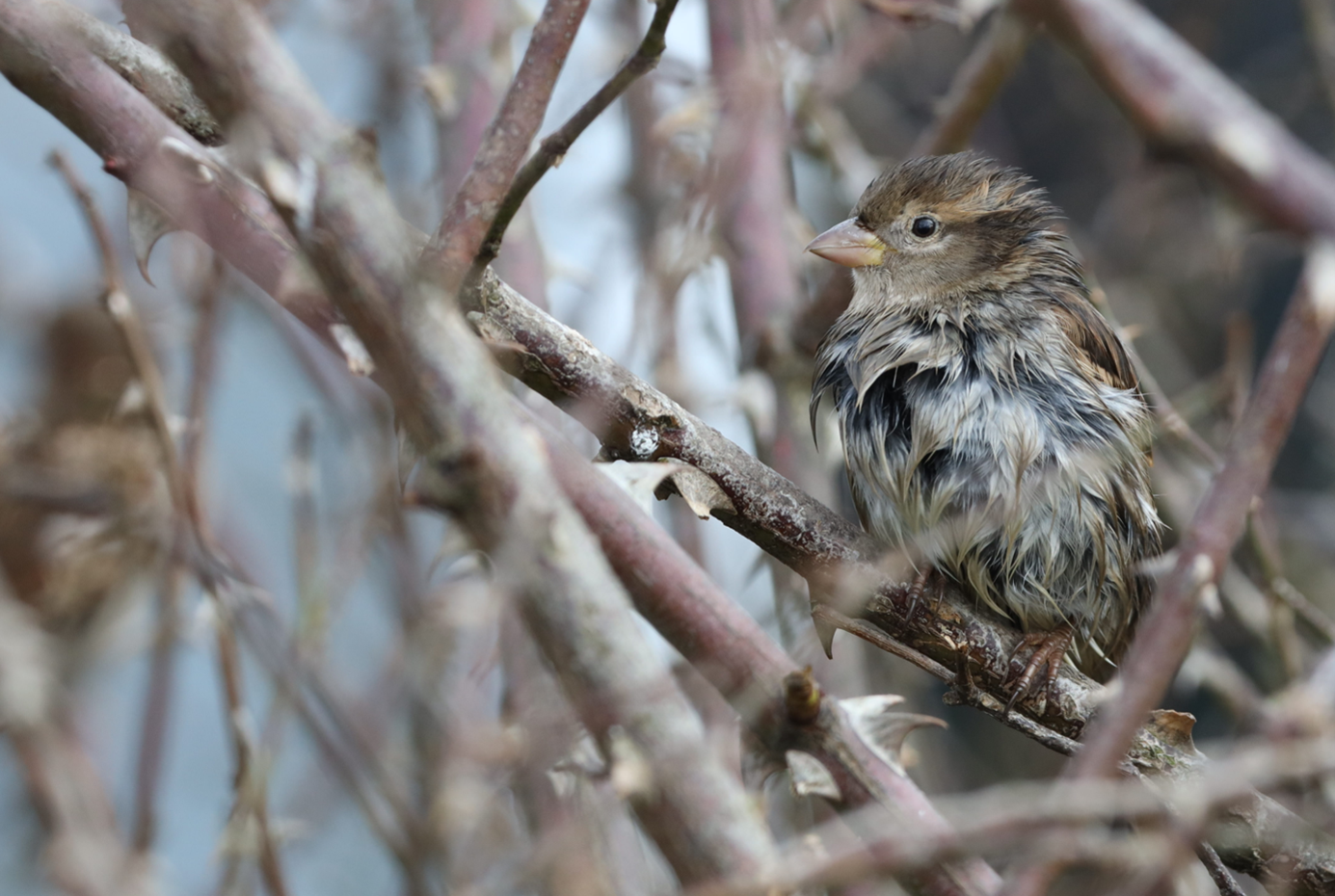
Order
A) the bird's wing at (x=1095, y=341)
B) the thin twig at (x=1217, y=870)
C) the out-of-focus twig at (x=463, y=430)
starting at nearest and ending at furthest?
the out-of-focus twig at (x=463, y=430)
the thin twig at (x=1217, y=870)
the bird's wing at (x=1095, y=341)

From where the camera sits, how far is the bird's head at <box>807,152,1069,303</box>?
3.15m

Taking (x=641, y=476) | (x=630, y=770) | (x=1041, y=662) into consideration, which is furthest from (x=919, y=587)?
(x=630, y=770)

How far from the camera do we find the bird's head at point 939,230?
10.3ft

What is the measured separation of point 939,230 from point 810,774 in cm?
223

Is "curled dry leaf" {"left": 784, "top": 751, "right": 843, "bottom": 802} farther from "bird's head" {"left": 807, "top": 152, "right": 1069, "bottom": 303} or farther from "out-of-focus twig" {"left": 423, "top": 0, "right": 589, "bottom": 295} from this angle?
"bird's head" {"left": 807, "top": 152, "right": 1069, "bottom": 303}

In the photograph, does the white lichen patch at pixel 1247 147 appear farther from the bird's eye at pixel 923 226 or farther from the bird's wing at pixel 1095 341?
the bird's eye at pixel 923 226

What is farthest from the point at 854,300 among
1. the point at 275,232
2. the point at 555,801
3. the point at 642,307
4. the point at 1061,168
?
the point at 1061,168

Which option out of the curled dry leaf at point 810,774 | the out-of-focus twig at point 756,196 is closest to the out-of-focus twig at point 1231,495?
the curled dry leaf at point 810,774

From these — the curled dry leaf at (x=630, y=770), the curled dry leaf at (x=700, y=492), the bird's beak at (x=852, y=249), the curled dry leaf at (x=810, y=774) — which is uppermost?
the bird's beak at (x=852, y=249)

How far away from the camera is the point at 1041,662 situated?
7.11ft

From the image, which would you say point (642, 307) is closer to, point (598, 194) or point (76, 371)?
point (598, 194)

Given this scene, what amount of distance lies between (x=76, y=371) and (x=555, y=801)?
6.97 feet

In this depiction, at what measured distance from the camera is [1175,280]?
18.1 feet

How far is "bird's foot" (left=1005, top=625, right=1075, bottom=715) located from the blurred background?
0.36 meters
